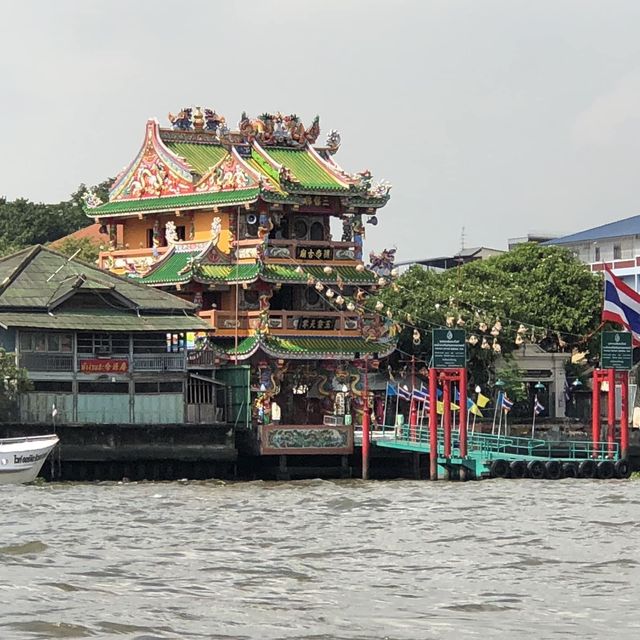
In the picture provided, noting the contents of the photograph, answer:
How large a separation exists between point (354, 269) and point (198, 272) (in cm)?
662

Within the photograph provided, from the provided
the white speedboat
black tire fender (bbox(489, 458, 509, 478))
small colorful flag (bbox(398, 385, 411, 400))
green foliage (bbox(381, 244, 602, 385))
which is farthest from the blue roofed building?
the white speedboat

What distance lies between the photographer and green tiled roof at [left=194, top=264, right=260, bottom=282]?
71062 millimetres

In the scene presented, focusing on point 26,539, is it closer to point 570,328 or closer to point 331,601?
point 331,601

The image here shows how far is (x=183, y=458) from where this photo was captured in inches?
2489

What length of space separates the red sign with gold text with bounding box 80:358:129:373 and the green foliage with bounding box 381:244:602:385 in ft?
47.8

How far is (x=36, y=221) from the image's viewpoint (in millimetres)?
109812

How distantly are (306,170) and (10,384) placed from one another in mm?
18963

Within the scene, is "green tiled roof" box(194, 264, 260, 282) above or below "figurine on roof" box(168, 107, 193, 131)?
below

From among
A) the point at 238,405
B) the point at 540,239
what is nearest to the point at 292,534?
the point at 238,405

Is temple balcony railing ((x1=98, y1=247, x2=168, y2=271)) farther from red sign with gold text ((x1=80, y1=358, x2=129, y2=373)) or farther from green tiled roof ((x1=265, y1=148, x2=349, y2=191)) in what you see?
red sign with gold text ((x1=80, y1=358, x2=129, y2=373))

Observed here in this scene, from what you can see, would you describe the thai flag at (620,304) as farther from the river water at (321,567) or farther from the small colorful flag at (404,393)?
the river water at (321,567)

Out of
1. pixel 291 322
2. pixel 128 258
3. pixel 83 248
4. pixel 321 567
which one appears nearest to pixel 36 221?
pixel 83 248

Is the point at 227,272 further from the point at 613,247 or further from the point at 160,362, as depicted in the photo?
the point at 613,247

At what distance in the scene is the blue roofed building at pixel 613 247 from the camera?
328ft
